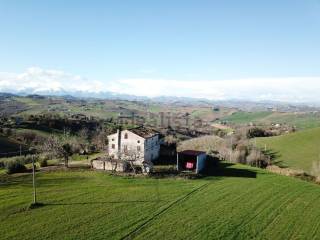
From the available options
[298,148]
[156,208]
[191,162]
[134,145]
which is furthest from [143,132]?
[298,148]

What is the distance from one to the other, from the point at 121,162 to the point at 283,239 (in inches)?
1122

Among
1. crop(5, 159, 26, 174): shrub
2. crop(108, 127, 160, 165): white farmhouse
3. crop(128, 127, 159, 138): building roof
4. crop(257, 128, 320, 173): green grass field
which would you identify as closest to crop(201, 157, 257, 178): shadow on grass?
crop(108, 127, 160, 165): white farmhouse

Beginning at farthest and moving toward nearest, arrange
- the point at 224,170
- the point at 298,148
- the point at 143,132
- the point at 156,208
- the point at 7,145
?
the point at 7,145 < the point at 298,148 < the point at 143,132 < the point at 224,170 < the point at 156,208

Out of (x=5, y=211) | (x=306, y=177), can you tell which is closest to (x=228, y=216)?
(x=5, y=211)

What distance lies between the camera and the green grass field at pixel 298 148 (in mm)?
75000

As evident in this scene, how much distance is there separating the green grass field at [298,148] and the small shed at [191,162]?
22565 mm

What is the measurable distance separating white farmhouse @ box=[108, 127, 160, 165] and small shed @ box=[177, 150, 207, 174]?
5274 millimetres

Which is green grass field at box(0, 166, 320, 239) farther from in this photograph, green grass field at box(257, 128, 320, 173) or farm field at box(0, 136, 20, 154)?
farm field at box(0, 136, 20, 154)

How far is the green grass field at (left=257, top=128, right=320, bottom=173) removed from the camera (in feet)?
246

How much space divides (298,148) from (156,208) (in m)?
57.3

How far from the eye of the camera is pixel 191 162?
58.2m

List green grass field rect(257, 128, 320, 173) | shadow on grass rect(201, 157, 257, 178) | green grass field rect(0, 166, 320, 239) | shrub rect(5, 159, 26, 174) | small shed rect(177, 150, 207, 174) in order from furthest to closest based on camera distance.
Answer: green grass field rect(257, 128, 320, 173) → small shed rect(177, 150, 207, 174) → shadow on grass rect(201, 157, 257, 178) → shrub rect(5, 159, 26, 174) → green grass field rect(0, 166, 320, 239)

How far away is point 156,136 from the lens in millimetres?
66125

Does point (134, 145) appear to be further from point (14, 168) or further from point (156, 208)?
point (156, 208)
